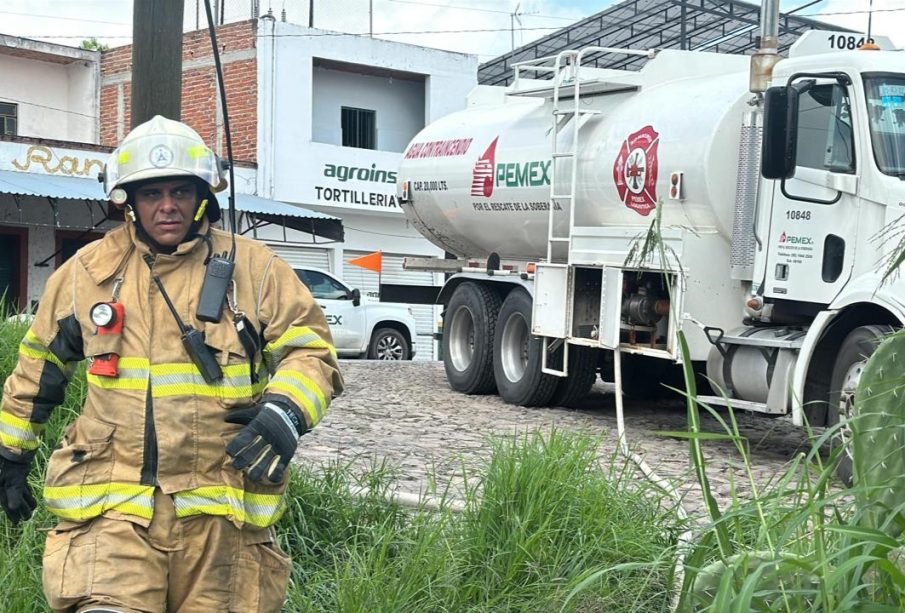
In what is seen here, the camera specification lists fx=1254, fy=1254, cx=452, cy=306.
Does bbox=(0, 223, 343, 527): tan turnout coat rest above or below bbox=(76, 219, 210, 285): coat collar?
below

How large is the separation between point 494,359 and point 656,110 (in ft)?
11.2

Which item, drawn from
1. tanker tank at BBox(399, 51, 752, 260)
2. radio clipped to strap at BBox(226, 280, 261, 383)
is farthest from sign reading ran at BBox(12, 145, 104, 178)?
radio clipped to strap at BBox(226, 280, 261, 383)

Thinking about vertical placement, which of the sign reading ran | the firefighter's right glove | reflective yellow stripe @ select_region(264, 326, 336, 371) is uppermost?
the sign reading ran

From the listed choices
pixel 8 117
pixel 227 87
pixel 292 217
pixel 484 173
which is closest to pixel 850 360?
pixel 484 173

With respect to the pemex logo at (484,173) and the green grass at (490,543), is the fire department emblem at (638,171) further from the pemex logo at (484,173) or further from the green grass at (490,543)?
the green grass at (490,543)

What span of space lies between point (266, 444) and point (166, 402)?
0.34 metres

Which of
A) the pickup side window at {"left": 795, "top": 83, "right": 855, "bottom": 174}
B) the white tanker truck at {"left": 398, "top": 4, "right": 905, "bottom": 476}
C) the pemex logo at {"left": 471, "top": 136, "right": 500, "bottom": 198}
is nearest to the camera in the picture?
the white tanker truck at {"left": 398, "top": 4, "right": 905, "bottom": 476}

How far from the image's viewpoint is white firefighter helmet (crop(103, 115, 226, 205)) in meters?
3.56

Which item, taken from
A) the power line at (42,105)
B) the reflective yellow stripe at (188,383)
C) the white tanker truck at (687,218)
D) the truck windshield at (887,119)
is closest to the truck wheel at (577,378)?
the white tanker truck at (687,218)

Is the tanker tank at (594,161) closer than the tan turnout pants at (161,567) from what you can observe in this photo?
No

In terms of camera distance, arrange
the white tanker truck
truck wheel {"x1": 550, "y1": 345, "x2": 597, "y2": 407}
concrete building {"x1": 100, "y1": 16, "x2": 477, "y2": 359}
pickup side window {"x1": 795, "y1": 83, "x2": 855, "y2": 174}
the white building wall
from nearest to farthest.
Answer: the white tanker truck → pickup side window {"x1": 795, "y1": 83, "x2": 855, "y2": 174} → truck wheel {"x1": 550, "y1": 345, "x2": 597, "y2": 407} → concrete building {"x1": 100, "y1": 16, "x2": 477, "y2": 359} → the white building wall

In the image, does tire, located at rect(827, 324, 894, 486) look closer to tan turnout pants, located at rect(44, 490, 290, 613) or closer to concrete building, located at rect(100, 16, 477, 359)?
tan turnout pants, located at rect(44, 490, 290, 613)

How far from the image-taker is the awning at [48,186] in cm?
2141

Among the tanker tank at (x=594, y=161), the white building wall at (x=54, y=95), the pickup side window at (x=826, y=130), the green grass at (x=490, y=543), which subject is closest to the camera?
the green grass at (x=490, y=543)
